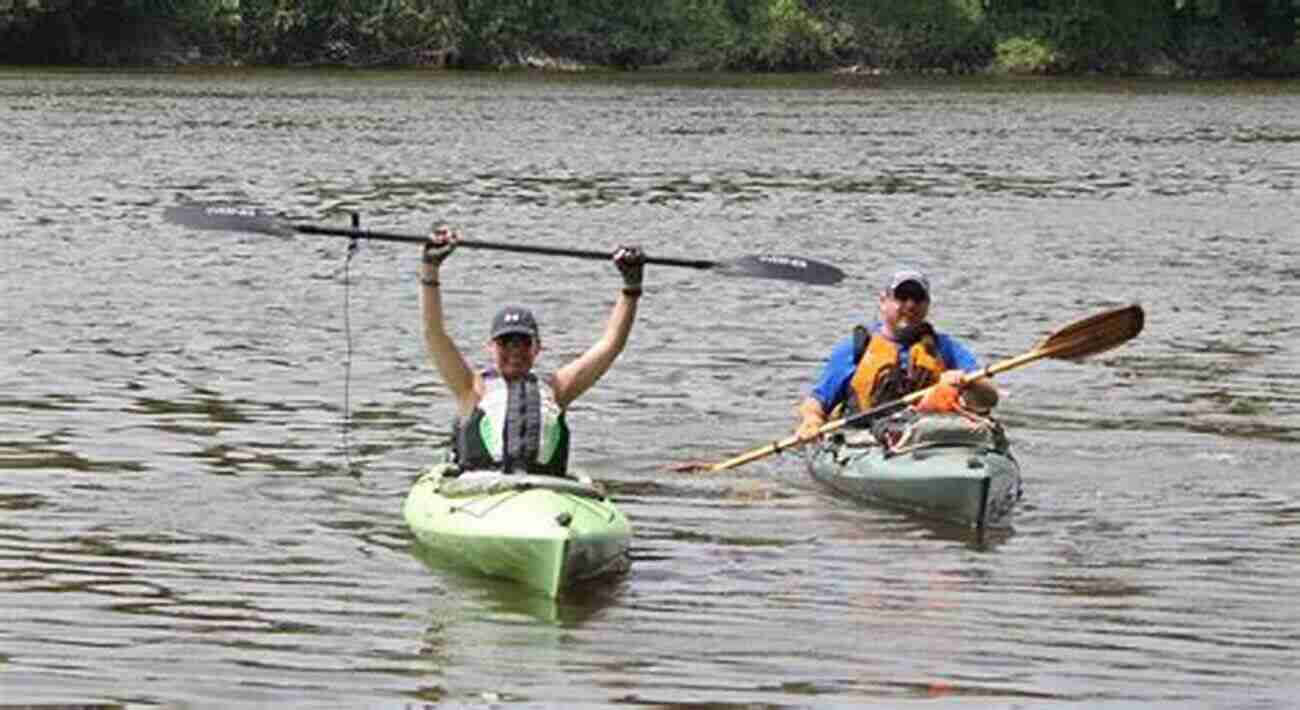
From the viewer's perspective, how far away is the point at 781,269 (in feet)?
63.9

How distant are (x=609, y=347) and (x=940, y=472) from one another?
235cm

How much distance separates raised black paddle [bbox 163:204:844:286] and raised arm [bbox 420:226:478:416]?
139cm

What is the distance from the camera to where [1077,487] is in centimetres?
2003

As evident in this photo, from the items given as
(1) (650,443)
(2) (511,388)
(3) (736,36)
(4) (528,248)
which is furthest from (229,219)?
(3) (736,36)

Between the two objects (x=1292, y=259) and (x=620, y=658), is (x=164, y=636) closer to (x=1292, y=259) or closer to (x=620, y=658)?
(x=620, y=658)

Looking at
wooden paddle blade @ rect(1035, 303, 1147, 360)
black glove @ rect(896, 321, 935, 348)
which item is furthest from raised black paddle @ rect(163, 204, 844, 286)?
wooden paddle blade @ rect(1035, 303, 1147, 360)

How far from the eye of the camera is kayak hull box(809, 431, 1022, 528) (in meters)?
18.0

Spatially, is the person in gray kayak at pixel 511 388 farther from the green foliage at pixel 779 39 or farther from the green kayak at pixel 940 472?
the green foliage at pixel 779 39

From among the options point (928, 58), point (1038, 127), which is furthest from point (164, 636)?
point (928, 58)

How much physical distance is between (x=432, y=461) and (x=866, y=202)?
26668mm

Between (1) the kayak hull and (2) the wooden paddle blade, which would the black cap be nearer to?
(1) the kayak hull

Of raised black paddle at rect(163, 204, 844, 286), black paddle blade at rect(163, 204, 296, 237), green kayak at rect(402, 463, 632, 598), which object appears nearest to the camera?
green kayak at rect(402, 463, 632, 598)

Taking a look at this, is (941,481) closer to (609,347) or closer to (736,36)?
(609,347)

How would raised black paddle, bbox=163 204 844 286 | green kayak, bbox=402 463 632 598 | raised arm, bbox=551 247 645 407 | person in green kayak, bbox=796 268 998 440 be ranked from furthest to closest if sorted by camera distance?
person in green kayak, bbox=796 268 998 440 < raised black paddle, bbox=163 204 844 286 < raised arm, bbox=551 247 645 407 < green kayak, bbox=402 463 632 598
